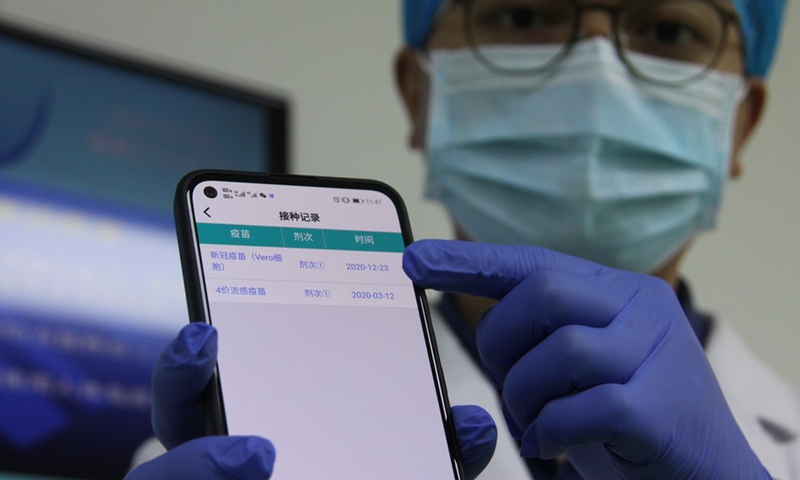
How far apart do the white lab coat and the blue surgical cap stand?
0.28m

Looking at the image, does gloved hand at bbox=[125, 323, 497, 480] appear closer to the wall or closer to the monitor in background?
the monitor in background

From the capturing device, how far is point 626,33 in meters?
0.94

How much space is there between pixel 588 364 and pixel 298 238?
16 centimetres

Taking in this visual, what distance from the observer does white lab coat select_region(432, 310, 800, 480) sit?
0.86 m

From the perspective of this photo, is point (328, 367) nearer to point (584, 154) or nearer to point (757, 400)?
point (584, 154)

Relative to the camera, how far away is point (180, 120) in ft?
3.96

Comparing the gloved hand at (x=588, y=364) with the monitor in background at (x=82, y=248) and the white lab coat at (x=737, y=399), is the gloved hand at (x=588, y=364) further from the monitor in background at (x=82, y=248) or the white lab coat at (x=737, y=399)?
the monitor in background at (x=82, y=248)

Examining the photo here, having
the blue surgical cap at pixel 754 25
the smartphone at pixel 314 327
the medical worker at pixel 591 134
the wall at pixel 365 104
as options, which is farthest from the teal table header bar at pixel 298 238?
the wall at pixel 365 104

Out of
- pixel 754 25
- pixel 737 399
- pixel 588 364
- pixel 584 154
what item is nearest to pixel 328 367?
pixel 588 364

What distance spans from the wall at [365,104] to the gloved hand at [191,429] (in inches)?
29.4

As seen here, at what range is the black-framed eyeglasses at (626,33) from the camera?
0.93 m

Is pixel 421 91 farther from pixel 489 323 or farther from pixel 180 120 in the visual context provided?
pixel 489 323

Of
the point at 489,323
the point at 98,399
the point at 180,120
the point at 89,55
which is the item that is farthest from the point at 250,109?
the point at 489,323

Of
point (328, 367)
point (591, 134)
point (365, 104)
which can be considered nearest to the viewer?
point (328, 367)
